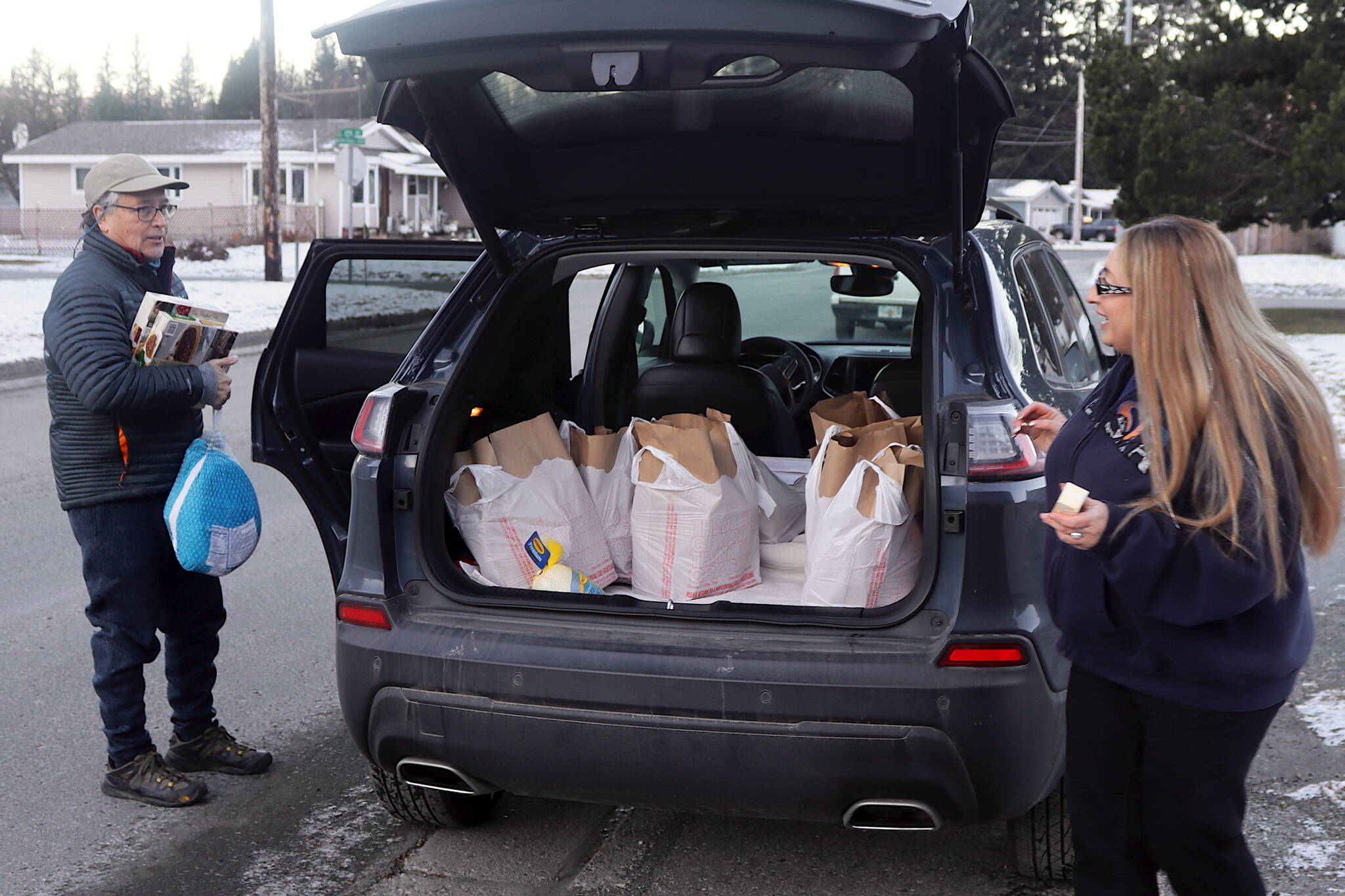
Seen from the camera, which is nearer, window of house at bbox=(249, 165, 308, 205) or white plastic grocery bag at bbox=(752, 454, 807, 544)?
white plastic grocery bag at bbox=(752, 454, 807, 544)

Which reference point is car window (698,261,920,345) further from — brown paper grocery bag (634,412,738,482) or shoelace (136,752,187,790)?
shoelace (136,752,187,790)

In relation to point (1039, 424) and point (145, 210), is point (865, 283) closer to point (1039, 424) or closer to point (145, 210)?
point (1039, 424)

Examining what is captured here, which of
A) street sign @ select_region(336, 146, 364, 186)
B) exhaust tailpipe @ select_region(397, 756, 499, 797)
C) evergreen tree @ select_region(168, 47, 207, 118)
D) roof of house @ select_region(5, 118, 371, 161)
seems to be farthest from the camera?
evergreen tree @ select_region(168, 47, 207, 118)

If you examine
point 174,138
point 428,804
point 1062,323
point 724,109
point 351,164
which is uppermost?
point 174,138

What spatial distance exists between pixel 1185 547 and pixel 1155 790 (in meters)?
0.48

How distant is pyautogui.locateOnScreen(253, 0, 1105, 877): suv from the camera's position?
2779mm

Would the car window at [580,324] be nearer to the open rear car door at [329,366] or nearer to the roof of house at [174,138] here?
the open rear car door at [329,366]

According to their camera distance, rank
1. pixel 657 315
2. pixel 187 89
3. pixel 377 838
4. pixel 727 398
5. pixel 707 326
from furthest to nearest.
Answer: pixel 187 89 < pixel 657 315 < pixel 707 326 < pixel 727 398 < pixel 377 838

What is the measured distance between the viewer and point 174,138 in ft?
164

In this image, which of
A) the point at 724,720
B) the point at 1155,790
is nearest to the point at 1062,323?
the point at 724,720

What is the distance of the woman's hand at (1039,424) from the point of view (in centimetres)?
289

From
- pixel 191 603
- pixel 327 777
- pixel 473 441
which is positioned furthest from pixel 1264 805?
pixel 191 603

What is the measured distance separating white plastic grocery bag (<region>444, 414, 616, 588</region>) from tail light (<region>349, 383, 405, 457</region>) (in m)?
0.27

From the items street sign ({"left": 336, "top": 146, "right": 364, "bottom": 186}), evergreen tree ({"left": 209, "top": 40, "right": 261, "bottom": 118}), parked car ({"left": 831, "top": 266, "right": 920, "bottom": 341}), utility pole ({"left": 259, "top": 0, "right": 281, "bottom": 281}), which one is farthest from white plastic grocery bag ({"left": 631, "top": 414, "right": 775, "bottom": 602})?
evergreen tree ({"left": 209, "top": 40, "right": 261, "bottom": 118})
